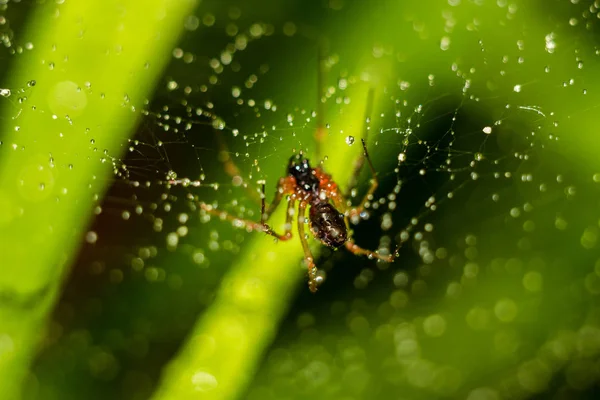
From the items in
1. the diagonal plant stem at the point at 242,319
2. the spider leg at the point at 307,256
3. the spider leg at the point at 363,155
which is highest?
the spider leg at the point at 363,155

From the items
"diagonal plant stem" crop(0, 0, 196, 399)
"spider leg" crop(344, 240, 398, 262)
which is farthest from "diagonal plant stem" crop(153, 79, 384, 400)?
"diagonal plant stem" crop(0, 0, 196, 399)

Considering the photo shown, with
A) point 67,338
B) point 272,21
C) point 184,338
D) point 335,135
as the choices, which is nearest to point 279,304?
point 184,338

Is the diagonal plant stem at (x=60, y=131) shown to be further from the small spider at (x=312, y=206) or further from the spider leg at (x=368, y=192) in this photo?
the spider leg at (x=368, y=192)

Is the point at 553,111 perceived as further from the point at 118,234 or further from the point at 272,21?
the point at 118,234

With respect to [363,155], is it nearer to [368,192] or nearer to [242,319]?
[368,192]

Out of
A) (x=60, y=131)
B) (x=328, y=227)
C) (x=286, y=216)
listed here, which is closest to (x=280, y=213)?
(x=286, y=216)

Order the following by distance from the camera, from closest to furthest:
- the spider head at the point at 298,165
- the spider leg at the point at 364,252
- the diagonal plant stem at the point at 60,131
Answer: the diagonal plant stem at the point at 60,131 < the spider head at the point at 298,165 < the spider leg at the point at 364,252

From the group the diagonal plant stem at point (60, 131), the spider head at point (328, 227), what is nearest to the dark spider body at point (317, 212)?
the spider head at point (328, 227)
